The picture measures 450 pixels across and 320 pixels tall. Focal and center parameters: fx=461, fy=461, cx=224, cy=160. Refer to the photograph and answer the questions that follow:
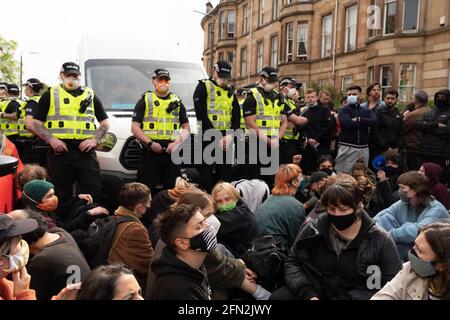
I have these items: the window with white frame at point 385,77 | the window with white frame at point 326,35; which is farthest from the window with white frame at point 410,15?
the window with white frame at point 326,35

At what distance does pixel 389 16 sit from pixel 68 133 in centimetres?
1904

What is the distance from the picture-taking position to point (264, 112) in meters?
6.85

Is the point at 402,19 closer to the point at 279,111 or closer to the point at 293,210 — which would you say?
the point at 279,111

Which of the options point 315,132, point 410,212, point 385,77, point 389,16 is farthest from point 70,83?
point 389,16

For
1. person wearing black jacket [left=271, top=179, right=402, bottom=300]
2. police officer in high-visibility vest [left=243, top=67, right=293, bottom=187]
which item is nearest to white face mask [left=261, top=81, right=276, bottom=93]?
police officer in high-visibility vest [left=243, top=67, right=293, bottom=187]

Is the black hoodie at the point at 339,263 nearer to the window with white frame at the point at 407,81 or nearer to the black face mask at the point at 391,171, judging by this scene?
the black face mask at the point at 391,171

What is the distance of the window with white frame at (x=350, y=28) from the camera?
25.1 metres

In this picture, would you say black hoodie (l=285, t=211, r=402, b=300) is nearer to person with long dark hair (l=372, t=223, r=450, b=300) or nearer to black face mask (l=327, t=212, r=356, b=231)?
black face mask (l=327, t=212, r=356, b=231)

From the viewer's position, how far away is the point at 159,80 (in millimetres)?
6320

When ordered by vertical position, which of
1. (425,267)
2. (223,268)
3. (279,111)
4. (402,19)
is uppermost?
(402,19)

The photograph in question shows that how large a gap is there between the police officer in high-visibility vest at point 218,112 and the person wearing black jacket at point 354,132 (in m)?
2.34
